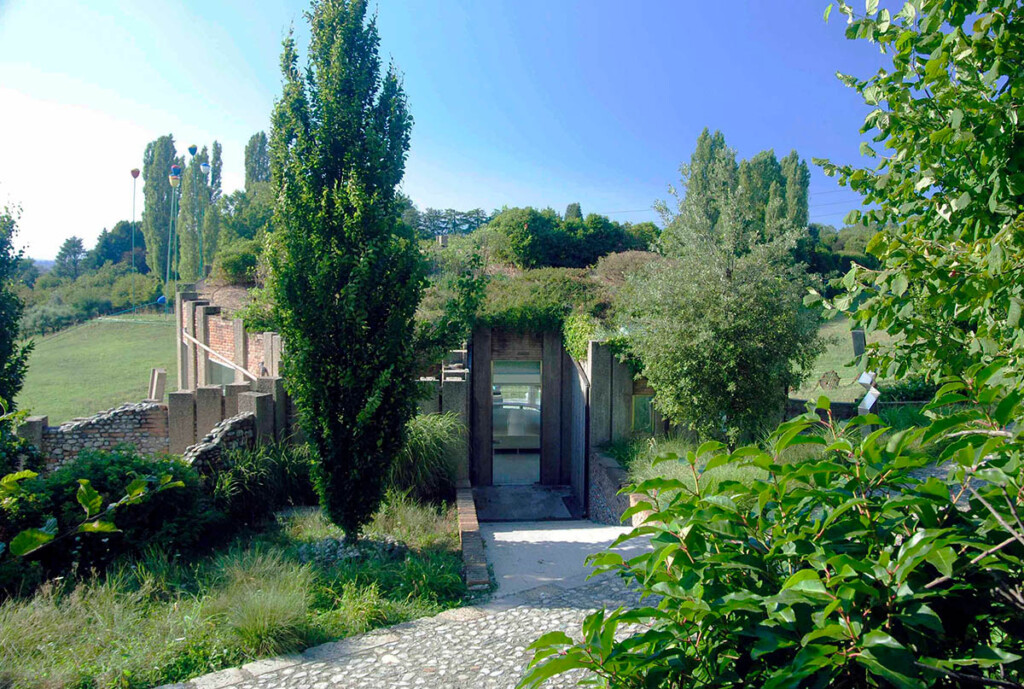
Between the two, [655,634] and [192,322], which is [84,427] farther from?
[655,634]

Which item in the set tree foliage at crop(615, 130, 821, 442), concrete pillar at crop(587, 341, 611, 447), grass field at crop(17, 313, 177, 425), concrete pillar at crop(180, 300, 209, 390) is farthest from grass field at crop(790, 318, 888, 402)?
grass field at crop(17, 313, 177, 425)

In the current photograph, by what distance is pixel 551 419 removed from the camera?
39.9 feet

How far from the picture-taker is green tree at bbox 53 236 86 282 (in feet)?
157

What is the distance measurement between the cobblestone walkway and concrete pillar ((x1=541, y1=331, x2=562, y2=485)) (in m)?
6.84

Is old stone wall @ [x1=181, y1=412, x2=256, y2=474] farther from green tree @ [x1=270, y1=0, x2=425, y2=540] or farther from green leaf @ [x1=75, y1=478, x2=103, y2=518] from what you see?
green leaf @ [x1=75, y1=478, x2=103, y2=518]

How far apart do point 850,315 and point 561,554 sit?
4437 millimetres

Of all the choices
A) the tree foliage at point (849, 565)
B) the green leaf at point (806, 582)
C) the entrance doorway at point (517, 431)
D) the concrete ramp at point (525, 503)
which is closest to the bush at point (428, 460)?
the concrete ramp at point (525, 503)

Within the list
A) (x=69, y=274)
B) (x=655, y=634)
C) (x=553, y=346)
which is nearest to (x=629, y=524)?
(x=553, y=346)

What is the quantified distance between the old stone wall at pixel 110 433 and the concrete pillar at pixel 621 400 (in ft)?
22.0

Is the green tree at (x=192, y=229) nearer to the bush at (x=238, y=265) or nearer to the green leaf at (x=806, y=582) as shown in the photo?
the bush at (x=238, y=265)

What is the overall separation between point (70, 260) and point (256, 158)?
17357mm

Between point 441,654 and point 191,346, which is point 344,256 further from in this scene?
point 191,346

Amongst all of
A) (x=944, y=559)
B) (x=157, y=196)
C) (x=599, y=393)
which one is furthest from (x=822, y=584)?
(x=157, y=196)

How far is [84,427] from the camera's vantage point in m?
10.2
